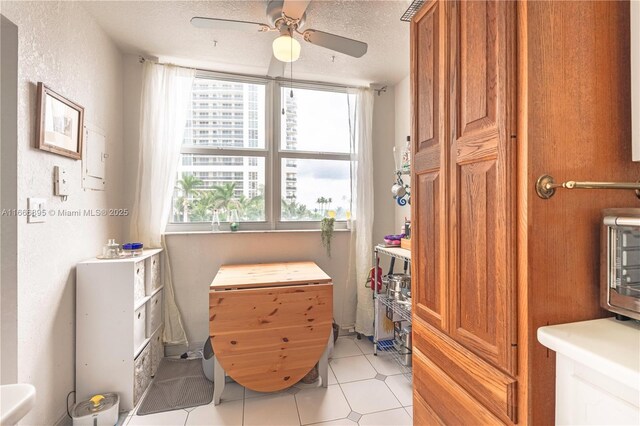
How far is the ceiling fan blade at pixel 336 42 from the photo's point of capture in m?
1.71

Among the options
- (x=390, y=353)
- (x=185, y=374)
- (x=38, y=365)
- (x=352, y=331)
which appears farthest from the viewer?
(x=352, y=331)

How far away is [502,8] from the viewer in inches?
30.9

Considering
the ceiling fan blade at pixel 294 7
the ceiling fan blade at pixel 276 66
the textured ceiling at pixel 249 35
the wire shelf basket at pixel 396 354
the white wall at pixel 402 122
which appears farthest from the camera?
the white wall at pixel 402 122

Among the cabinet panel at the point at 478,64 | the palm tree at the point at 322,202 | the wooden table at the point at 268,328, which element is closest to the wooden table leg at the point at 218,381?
the wooden table at the point at 268,328

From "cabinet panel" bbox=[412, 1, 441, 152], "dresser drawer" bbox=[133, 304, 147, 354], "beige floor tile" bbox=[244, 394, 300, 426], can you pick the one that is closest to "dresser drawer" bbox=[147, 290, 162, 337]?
"dresser drawer" bbox=[133, 304, 147, 354]

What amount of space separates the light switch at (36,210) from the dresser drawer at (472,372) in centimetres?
191

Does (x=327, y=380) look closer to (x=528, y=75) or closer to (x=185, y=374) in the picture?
(x=185, y=374)

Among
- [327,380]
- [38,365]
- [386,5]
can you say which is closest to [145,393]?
[38,365]

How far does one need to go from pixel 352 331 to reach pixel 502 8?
107 inches

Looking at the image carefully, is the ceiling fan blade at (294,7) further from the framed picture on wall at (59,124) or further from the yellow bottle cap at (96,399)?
the yellow bottle cap at (96,399)

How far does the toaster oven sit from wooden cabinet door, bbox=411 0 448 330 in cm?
42

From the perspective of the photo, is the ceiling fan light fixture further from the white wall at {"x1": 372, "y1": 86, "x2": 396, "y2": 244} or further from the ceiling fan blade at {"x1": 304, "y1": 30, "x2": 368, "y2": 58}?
the white wall at {"x1": 372, "y1": 86, "x2": 396, "y2": 244}

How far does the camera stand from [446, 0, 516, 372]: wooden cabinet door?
0.78m

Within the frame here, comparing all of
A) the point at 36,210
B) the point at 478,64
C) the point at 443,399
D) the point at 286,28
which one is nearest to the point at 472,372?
the point at 443,399
